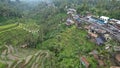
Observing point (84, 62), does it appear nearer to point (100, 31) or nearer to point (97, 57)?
point (97, 57)

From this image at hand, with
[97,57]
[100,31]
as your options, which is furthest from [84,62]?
[100,31]

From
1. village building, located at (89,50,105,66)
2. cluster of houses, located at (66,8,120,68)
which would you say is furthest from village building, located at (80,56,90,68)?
village building, located at (89,50,105,66)

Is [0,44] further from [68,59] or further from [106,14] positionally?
[106,14]

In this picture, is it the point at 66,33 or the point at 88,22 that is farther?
the point at 88,22

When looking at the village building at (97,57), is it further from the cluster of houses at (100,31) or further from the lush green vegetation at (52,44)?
the lush green vegetation at (52,44)

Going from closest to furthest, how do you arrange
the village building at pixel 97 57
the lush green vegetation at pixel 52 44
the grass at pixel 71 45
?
the village building at pixel 97 57
the grass at pixel 71 45
the lush green vegetation at pixel 52 44

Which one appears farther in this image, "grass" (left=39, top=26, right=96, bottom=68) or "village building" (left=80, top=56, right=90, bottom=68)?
"grass" (left=39, top=26, right=96, bottom=68)

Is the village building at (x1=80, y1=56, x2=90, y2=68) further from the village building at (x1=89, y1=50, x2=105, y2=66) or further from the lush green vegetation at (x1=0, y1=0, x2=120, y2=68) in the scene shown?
the village building at (x1=89, y1=50, x2=105, y2=66)

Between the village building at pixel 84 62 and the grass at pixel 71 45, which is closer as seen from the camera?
the village building at pixel 84 62

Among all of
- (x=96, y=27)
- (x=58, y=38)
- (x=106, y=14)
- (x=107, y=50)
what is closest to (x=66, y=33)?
(x=58, y=38)

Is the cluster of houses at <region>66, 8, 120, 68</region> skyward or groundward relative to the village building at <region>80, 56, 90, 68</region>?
groundward

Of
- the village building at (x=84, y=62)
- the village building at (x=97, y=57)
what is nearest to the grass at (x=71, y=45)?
the village building at (x=84, y=62)
